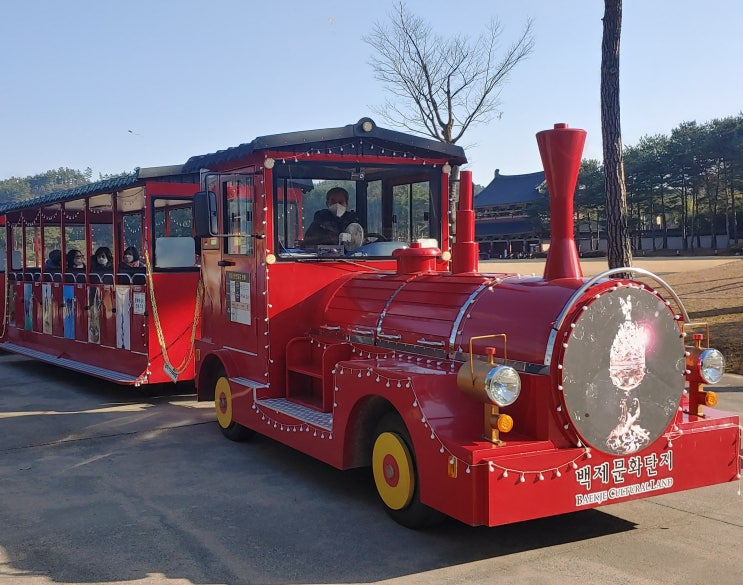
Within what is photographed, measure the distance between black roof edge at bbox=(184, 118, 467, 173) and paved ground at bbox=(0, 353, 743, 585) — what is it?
2426 millimetres

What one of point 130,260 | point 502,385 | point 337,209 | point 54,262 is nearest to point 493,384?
point 502,385

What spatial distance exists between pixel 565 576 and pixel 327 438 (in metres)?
1.79

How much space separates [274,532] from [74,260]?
798 cm

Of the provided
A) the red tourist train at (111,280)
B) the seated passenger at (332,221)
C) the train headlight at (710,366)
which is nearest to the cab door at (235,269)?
the seated passenger at (332,221)

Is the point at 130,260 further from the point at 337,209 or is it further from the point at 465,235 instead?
the point at 465,235

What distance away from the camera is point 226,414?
6699 millimetres

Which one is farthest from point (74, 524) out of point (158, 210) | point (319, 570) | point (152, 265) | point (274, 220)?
point (158, 210)

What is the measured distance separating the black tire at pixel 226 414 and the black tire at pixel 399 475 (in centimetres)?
219

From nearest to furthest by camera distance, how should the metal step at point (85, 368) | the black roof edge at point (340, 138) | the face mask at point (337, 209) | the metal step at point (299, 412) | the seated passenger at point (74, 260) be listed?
the metal step at point (299, 412) < the black roof edge at point (340, 138) < the face mask at point (337, 209) < the metal step at point (85, 368) < the seated passenger at point (74, 260)

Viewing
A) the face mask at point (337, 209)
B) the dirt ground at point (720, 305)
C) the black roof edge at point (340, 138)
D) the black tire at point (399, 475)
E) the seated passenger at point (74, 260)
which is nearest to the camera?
the black tire at point (399, 475)

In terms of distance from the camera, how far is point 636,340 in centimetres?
422

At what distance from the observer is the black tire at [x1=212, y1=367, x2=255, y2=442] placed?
6.59 m

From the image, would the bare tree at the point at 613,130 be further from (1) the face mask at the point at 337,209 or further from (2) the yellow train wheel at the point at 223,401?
(2) the yellow train wheel at the point at 223,401

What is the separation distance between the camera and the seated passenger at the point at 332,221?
20.5 feet
